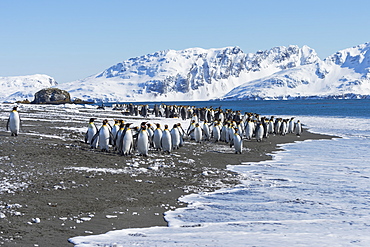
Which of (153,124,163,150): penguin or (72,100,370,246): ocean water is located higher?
(153,124,163,150): penguin

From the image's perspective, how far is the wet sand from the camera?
675 cm

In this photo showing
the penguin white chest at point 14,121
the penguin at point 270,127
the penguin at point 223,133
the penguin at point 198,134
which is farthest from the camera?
the penguin at point 270,127

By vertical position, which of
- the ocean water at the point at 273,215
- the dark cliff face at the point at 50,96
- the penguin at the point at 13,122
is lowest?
the ocean water at the point at 273,215

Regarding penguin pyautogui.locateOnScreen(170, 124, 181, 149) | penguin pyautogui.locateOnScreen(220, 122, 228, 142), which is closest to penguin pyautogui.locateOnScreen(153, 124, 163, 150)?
penguin pyautogui.locateOnScreen(170, 124, 181, 149)

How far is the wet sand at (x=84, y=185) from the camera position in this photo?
6.75m

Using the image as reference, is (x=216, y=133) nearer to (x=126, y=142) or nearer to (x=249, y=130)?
(x=249, y=130)

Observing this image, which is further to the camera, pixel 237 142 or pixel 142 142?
pixel 237 142

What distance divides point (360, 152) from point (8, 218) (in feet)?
47.0

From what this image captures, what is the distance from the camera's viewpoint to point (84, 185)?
919 cm

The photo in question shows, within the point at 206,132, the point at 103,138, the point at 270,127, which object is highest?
the point at 103,138

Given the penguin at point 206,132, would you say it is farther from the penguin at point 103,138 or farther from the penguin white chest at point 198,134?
the penguin at point 103,138

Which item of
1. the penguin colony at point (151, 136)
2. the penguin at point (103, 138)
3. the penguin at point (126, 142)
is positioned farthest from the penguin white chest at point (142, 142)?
the penguin at point (103, 138)

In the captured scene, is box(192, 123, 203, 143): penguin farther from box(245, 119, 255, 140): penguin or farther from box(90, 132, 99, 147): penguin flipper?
box(90, 132, 99, 147): penguin flipper

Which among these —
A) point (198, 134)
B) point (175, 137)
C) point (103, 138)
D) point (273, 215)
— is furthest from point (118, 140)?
point (273, 215)
